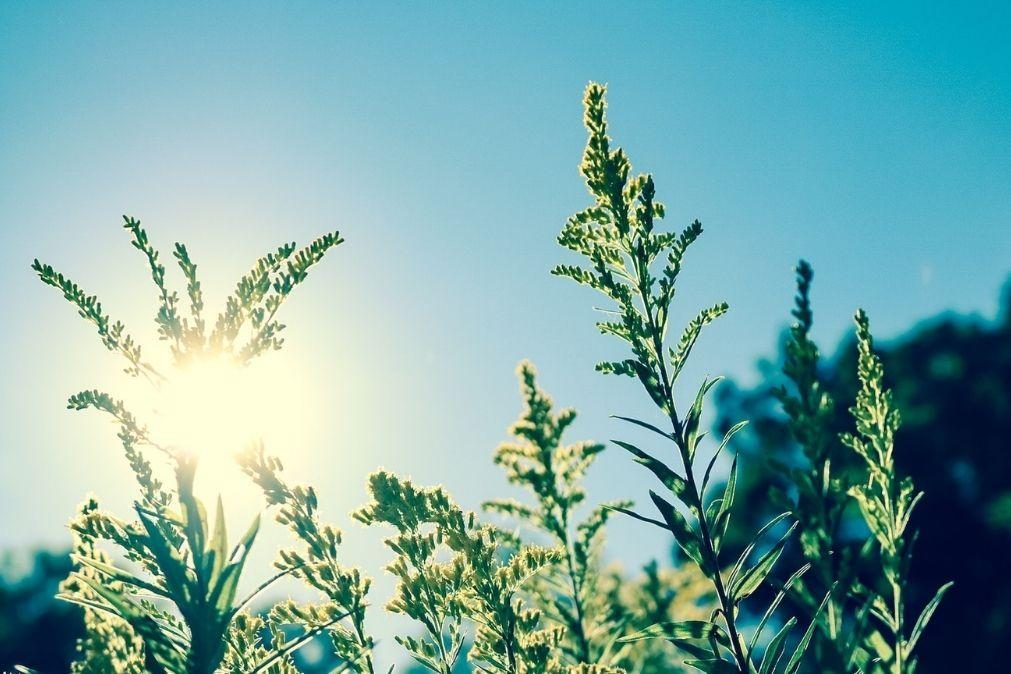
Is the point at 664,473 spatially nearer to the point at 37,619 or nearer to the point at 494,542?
the point at 494,542

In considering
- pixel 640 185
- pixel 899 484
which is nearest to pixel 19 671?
pixel 640 185

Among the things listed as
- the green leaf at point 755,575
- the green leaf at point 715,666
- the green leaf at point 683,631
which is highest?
the green leaf at point 755,575

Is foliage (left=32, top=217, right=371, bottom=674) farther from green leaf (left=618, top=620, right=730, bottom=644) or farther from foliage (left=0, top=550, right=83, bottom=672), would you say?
foliage (left=0, top=550, right=83, bottom=672)

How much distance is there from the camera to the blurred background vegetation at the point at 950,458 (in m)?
18.5

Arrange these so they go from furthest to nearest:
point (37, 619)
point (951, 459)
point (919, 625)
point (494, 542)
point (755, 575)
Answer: point (37, 619), point (951, 459), point (494, 542), point (755, 575), point (919, 625)

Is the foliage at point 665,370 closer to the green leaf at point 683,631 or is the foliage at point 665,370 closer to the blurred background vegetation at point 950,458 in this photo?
the green leaf at point 683,631

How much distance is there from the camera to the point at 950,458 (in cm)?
2186

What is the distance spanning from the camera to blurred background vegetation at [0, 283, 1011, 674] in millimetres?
18484

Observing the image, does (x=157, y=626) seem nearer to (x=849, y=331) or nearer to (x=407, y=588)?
(x=407, y=588)

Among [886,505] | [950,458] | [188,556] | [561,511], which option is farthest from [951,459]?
[188,556]

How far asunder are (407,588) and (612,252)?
2.29 meters

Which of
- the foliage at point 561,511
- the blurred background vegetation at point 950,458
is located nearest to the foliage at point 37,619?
the blurred background vegetation at point 950,458

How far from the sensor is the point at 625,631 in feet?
14.3

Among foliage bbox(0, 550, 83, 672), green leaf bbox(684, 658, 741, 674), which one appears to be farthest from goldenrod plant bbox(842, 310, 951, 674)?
foliage bbox(0, 550, 83, 672)
